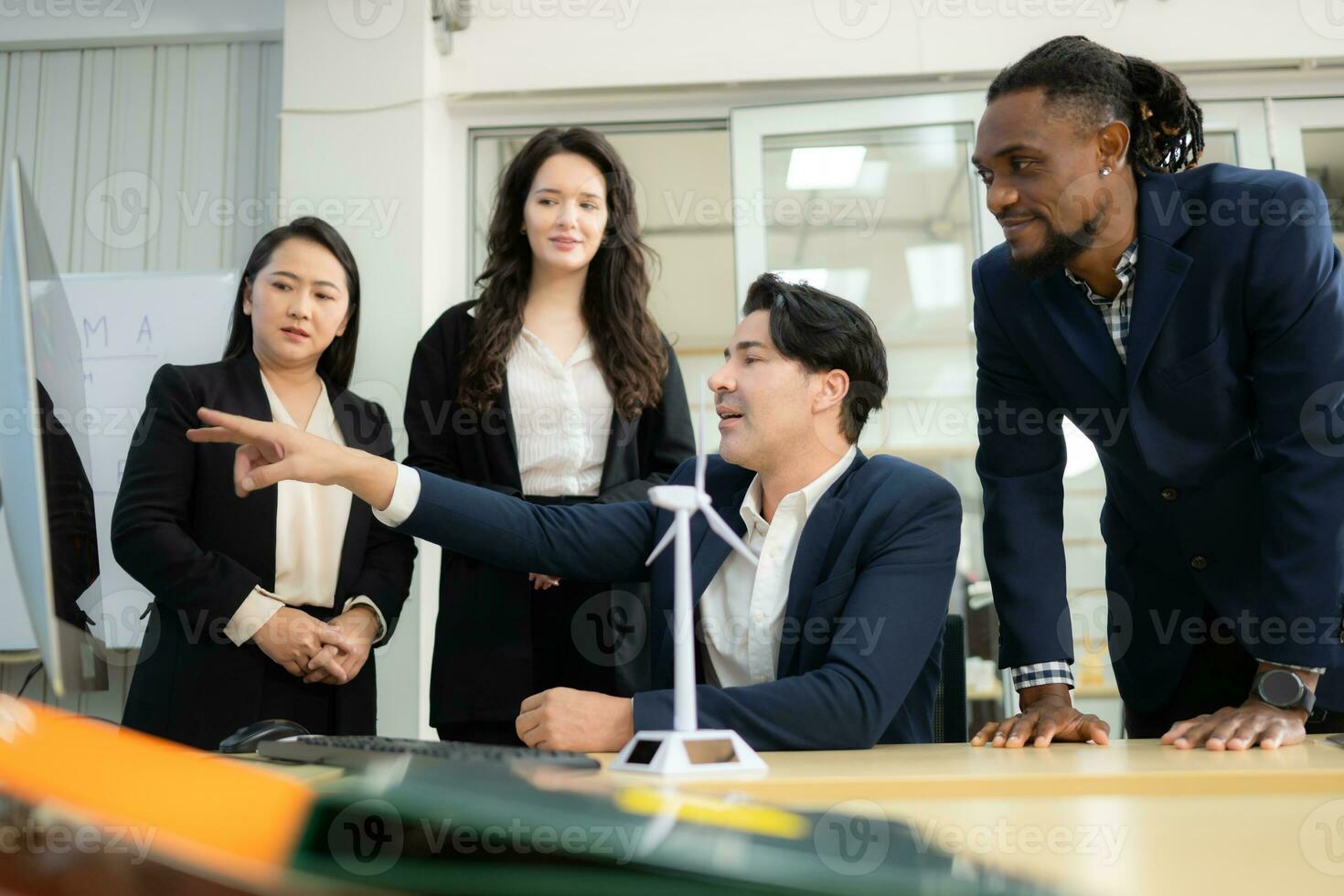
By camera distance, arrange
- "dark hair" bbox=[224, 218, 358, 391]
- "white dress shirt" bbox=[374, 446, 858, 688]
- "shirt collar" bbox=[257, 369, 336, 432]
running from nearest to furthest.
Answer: "white dress shirt" bbox=[374, 446, 858, 688] → "shirt collar" bbox=[257, 369, 336, 432] → "dark hair" bbox=[224, 218, 358, 391]

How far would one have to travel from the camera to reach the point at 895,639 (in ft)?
5.11

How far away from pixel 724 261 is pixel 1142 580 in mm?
6041

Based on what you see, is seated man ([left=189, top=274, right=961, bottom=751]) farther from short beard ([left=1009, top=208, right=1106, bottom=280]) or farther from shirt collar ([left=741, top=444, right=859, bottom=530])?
short beard ([left=1009, top=208, right=1106, bottom=280])

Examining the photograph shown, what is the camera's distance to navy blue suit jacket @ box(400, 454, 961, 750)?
4.73 feet

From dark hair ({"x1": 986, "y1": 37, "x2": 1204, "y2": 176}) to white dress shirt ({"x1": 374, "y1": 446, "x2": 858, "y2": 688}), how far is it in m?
0.71

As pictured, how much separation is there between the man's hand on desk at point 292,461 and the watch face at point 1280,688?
4.11 ft

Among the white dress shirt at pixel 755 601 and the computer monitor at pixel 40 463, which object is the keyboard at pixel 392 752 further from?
the white dress shirt at pixel 755 601

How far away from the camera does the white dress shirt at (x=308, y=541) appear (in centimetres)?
224

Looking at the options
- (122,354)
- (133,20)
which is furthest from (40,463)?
(133,20)

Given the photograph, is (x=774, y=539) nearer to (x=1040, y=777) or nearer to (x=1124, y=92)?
(x=1040, y=777)

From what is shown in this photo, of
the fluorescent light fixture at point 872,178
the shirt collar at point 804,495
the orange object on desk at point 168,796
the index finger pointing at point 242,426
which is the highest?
the fluorescent light fixture at point 872,178

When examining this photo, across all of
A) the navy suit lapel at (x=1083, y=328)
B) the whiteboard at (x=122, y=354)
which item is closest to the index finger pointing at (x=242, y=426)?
the navy suit lapel at (x=1083, y=328)

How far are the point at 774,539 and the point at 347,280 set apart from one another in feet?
4.28

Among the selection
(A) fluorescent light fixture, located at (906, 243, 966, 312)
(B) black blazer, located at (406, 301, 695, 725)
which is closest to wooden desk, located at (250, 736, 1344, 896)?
(B) black blazer, located at (406, 301, 695, 725)
